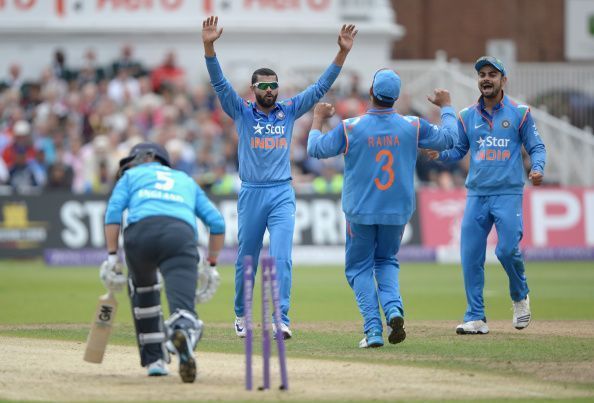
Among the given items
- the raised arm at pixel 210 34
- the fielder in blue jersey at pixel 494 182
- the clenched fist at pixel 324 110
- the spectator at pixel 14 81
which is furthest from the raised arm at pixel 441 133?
the spectator at pixel 14 81

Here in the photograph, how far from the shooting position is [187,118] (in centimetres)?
2933

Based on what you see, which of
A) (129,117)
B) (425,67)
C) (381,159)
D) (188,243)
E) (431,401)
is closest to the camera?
(431,401)

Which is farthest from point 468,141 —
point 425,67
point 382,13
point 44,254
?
point 382,13

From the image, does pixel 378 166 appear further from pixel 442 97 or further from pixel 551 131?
pixel 551 131

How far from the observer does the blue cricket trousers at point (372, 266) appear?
12828 millimetres

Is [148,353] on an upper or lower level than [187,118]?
lower

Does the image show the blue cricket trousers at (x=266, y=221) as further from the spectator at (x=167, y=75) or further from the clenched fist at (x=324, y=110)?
the spectator at (x=167, y=75)

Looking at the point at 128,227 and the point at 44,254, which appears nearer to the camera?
the point at 128,227

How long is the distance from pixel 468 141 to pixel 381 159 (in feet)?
5.64

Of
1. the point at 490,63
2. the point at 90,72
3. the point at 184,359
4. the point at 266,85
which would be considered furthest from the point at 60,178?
the point at 184,359

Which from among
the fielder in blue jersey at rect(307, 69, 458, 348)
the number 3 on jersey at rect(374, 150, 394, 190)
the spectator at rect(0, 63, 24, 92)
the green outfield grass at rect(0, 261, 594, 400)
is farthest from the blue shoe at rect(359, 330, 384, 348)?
the spectator at rect(0, 63, 24, 92)

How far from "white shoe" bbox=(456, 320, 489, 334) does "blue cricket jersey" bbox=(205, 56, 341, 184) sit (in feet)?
7.73

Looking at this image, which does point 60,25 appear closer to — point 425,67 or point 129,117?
point 129,117

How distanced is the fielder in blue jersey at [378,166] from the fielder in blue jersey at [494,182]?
3.59ft
